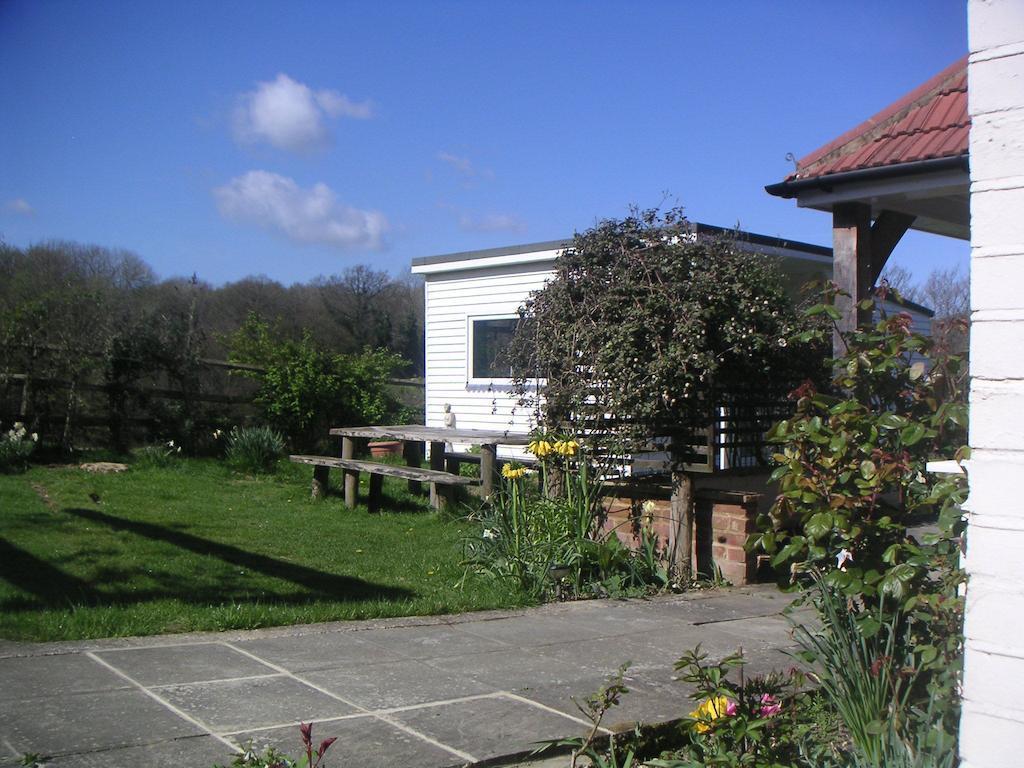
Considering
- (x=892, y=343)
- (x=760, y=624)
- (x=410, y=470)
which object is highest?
(x=892, y=343)

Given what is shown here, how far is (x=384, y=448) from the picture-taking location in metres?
16.1

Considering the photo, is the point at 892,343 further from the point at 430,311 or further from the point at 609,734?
the point at 430,311

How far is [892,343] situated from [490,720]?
236 centimetres

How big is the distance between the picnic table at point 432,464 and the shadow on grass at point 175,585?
229 cm

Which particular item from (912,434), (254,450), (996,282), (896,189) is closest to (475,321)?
(254,450)

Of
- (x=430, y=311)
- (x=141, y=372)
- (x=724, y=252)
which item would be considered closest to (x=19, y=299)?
(x=141, y=372)

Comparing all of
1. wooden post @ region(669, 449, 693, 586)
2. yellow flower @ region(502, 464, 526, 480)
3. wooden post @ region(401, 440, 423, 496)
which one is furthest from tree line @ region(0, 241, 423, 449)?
wooden post @ region(669, 449, 693, 586)

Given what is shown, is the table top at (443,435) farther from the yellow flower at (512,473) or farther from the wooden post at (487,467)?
the yellow flower at (512,473)

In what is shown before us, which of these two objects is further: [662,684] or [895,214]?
[895,214]

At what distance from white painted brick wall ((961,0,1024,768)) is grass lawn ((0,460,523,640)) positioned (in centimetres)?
419

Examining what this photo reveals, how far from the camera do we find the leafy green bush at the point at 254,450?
44.6ft

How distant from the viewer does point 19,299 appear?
543 inches

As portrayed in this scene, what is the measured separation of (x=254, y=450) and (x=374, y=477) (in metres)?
3.13

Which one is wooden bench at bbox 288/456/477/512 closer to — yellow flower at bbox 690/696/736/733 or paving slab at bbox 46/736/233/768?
paving slab at bbox 46/736/233/768
